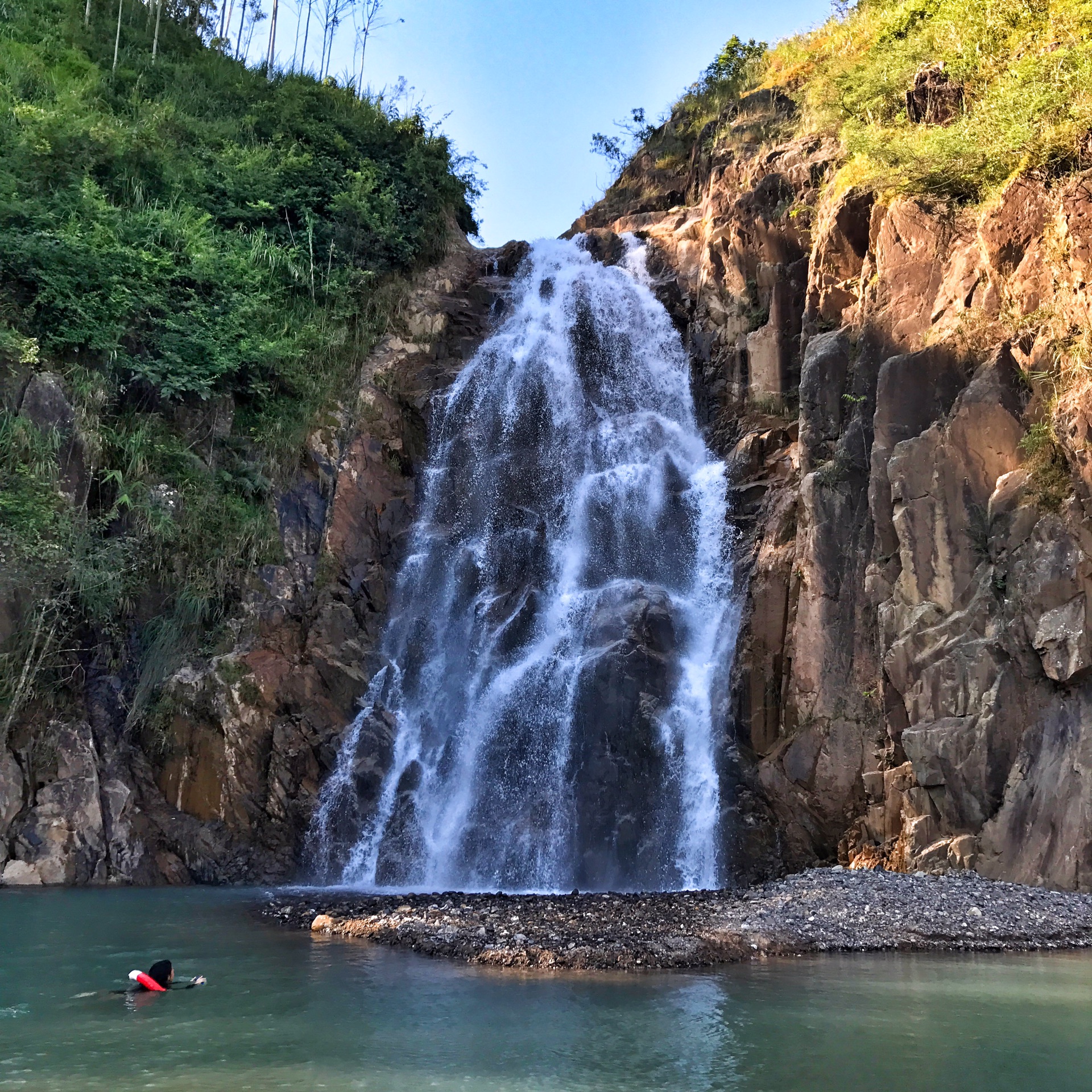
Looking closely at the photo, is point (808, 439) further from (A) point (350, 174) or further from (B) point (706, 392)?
(A) point (350, 174)

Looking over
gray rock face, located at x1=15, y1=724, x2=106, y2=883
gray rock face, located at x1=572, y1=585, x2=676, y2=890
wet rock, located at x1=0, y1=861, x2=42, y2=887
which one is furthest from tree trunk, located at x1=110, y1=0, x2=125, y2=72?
wet rock, located at x1=0, y1=861, x2=42, y2=887

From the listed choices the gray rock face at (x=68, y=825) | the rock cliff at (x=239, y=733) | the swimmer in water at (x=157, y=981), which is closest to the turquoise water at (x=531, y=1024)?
the swimmer in water at (x=157, y=981)

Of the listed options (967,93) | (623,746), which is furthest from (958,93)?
(623,746)

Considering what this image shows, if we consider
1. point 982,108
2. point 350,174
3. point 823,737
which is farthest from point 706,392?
point 350,174

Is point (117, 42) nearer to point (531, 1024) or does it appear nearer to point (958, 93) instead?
point (958, 93)

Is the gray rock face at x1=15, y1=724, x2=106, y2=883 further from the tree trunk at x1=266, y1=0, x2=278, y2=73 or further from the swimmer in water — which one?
the tree trunk at x1=266, y1=0, x2=278, y2=73

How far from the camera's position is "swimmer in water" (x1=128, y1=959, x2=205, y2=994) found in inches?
393

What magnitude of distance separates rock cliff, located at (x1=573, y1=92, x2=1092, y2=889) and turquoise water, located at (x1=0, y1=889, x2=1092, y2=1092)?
431 centimetres

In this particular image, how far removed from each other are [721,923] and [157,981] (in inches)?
267

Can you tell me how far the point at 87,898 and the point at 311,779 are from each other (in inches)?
189

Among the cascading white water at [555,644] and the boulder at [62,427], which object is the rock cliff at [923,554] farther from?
the boulder at [62,427]

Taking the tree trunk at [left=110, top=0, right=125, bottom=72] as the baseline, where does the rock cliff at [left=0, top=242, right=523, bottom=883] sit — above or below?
below

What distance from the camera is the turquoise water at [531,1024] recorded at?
24.9 ft

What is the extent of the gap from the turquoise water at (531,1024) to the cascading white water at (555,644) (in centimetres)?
652
